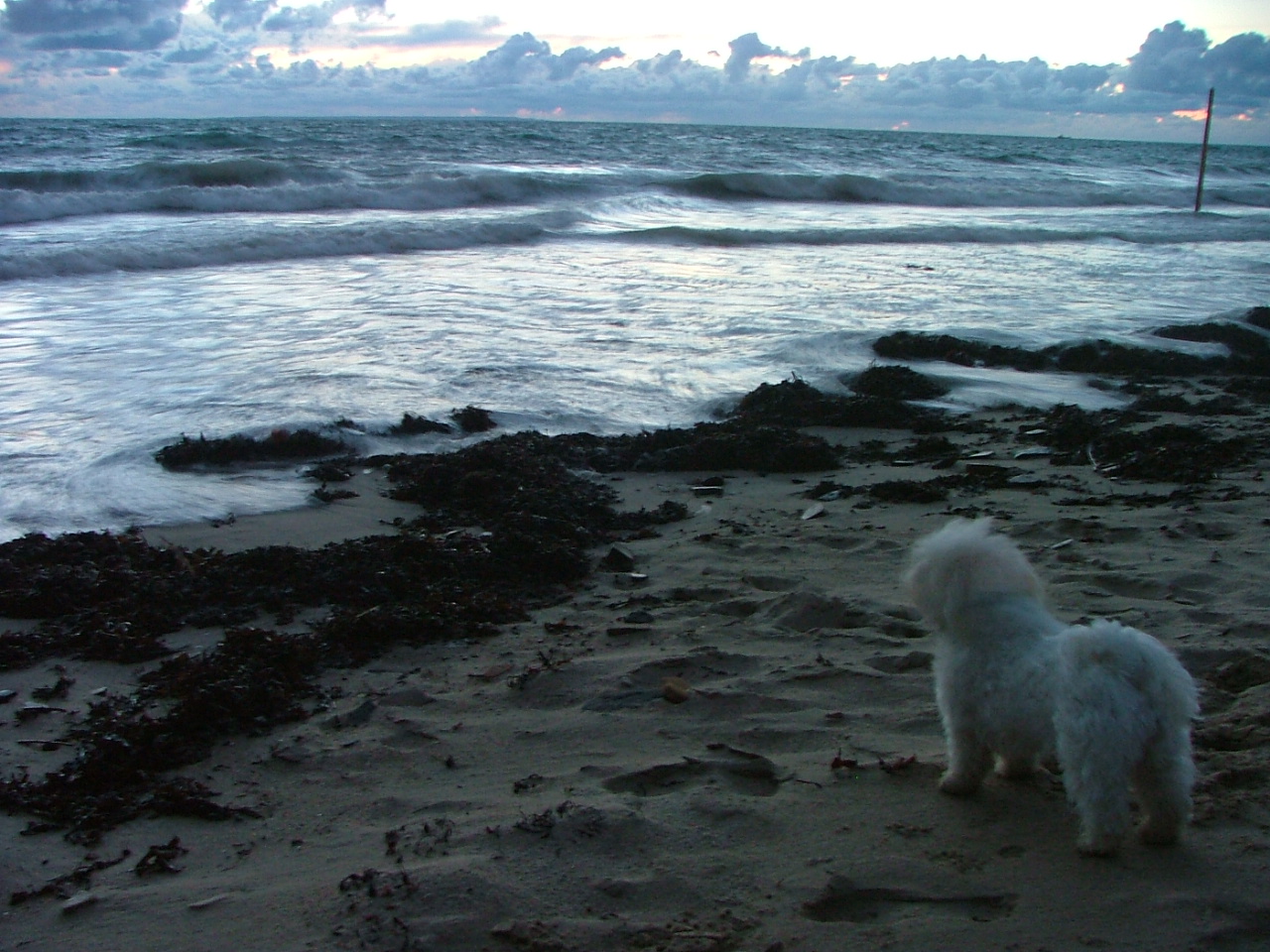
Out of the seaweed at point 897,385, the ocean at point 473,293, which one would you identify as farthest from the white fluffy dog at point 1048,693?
the seaweed at point 897,385

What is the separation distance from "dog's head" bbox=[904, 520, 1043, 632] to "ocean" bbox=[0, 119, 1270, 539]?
3.99 meters

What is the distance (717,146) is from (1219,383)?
41.2 m

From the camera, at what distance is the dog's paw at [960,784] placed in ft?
9.27

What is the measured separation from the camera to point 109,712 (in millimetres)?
3436

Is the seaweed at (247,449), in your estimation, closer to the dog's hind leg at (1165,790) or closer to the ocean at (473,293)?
the ocean at (473,293)

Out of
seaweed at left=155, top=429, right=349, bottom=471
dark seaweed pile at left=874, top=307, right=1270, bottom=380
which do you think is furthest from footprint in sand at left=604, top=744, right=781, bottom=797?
dark seaweed pile at left=874, top=307, right=1270, bottom=380

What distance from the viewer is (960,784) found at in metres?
2.83

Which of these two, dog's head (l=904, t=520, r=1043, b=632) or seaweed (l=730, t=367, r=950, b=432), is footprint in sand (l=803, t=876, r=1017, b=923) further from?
seaweed (l=730, t=367, r=950, b=432)

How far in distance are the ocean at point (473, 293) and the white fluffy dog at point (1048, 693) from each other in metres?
4.08

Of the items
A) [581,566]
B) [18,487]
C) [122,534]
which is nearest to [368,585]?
[581,566]

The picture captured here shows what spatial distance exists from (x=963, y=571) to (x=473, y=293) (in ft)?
35.3

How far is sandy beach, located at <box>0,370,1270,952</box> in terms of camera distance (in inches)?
92.5

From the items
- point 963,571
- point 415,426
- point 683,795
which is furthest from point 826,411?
point 683,795

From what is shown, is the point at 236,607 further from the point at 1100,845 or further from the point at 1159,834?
the point at 1159,834
